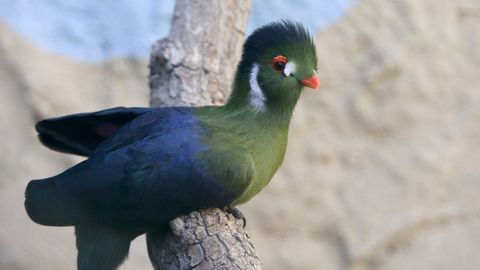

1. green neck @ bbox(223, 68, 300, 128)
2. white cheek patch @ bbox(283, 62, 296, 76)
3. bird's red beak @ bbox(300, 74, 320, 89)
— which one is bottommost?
green neck @ bbox(223, 68, 300, 128)

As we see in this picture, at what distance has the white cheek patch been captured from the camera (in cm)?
272

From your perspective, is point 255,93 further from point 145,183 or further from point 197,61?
point 145,183

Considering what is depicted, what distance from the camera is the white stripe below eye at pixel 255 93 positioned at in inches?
108

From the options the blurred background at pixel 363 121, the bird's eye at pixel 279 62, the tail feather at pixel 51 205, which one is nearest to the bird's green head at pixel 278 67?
the bird's eye at pixel 279 62

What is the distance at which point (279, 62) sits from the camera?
8.95ft

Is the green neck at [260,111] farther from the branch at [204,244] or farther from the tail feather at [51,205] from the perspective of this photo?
the tail feather at [51,205]

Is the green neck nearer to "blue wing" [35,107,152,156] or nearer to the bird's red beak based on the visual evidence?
the bird's red beak

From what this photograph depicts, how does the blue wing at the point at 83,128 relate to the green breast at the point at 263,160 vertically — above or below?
above

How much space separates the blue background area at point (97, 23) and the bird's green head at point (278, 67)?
1874 millimetres

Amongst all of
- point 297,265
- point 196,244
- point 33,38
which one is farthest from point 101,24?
point 196,244

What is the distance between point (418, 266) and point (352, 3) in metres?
1.54

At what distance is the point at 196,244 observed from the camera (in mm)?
2430

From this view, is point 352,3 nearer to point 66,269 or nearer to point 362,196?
point 362,196

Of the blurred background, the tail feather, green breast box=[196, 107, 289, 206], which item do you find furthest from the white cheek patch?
the blurred background
